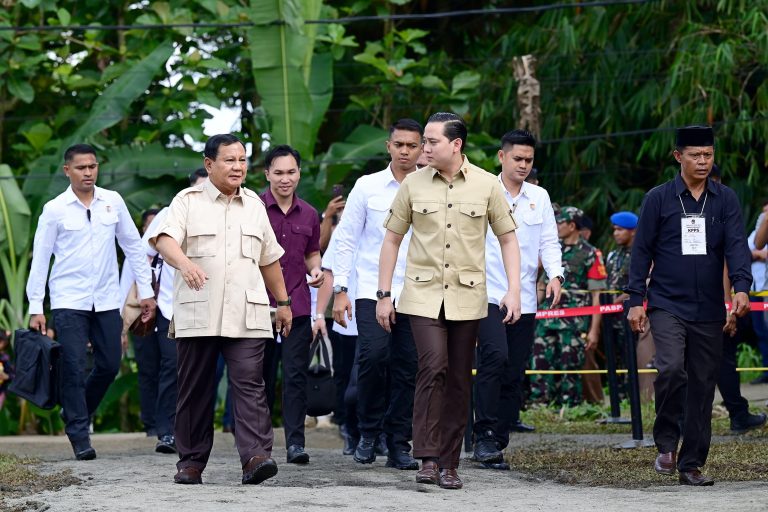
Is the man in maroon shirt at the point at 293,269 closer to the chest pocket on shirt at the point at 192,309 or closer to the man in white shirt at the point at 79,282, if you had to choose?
the man in white shirt at the point at 79,282

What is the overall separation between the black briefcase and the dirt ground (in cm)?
58

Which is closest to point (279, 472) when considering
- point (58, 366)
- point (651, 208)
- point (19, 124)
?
point (58, 366)

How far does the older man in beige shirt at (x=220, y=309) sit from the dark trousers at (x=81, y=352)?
2.15m

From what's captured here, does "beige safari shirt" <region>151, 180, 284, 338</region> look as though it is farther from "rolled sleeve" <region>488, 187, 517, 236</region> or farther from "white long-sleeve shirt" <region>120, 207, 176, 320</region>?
"white long-sleeve shirt" <region>120, 207, 176, 320</region>

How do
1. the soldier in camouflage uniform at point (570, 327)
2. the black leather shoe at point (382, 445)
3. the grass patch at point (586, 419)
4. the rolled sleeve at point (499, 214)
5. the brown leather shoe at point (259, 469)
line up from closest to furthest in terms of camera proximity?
the brown leather shoe at point (259, 469), the rolled sleeve at point (499, 214), the black leather shoe at point (382, 445), the grass patch at point (586, 419), the soldier in camouflage uniform at point (570, 327)

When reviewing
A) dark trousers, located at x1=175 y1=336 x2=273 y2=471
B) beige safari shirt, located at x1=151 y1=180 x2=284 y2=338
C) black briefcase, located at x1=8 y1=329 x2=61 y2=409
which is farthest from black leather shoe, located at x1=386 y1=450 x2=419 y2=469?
black briefcase, located at x1=8 y1=329 x2=61 y2=409

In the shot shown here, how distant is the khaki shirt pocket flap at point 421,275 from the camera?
28.7 ft

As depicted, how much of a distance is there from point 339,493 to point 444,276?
56.5 inches

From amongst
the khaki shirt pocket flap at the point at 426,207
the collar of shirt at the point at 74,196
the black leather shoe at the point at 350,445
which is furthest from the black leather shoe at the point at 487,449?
the collar of shirt at the point at 74,196

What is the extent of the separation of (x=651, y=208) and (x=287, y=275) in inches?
105

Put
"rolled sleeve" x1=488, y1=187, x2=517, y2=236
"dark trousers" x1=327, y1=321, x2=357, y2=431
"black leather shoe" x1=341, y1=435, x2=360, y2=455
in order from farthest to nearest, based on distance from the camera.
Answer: "dark trousers" x1=327, y1=321, x2=357, y2=431 < "black leather shoe" x1=341, y1=435, x2=360, y2=455 < "rolled sleeve" x1=488, y1=187, x2=517, y2=236

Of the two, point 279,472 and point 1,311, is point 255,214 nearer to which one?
point 279,472

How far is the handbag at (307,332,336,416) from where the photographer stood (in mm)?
10867

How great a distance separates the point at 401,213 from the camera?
29.3 ft
